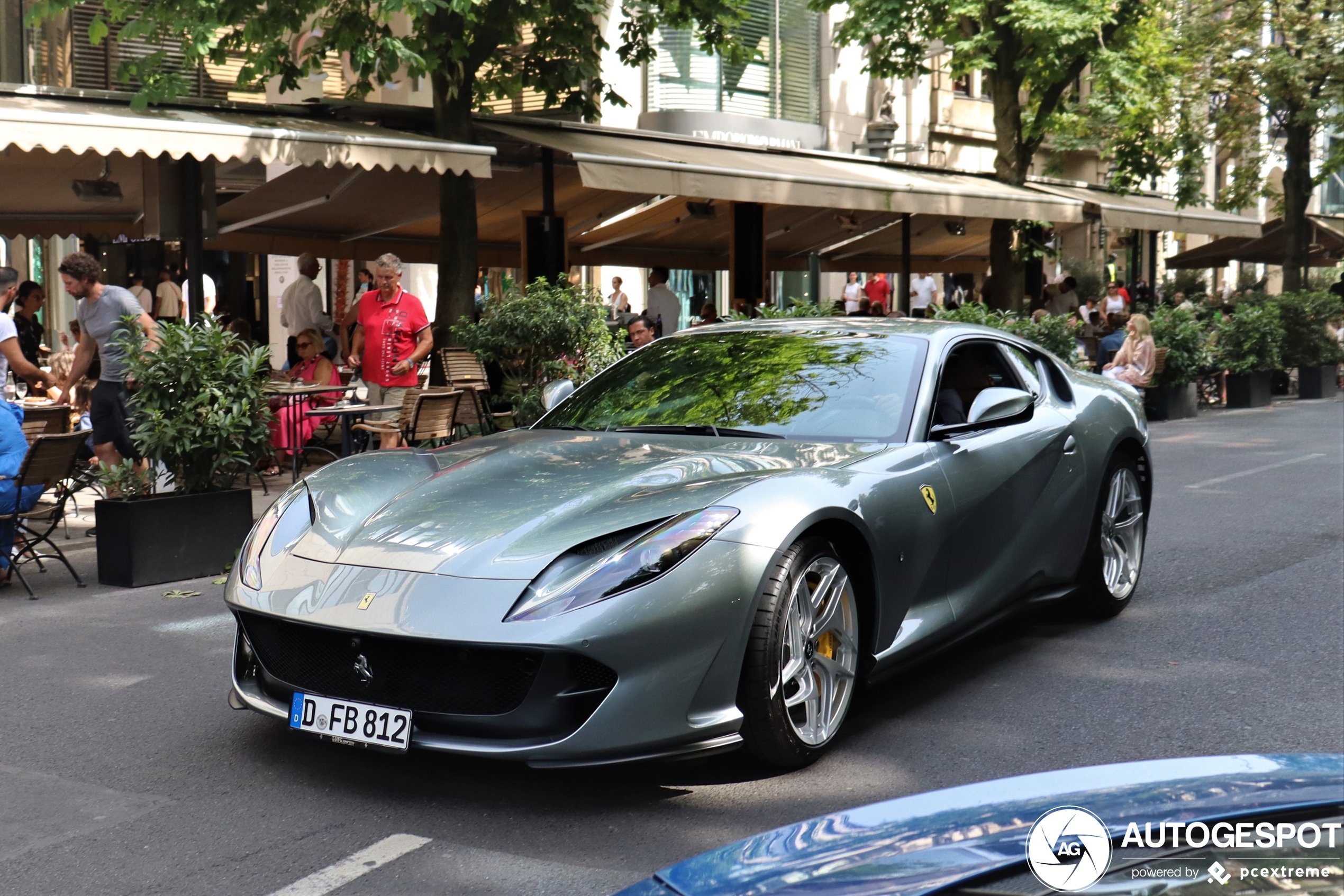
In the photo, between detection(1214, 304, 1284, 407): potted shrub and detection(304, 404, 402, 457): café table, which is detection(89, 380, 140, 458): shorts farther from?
detection(1214, 304, 1284, 407): potted shrub

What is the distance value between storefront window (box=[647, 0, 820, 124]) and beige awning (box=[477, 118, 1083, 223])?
7.34 m

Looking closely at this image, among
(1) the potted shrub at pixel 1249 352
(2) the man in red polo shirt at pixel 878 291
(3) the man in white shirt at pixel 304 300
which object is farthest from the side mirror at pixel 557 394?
(2) the man in red polo shirt at pixel 878 291

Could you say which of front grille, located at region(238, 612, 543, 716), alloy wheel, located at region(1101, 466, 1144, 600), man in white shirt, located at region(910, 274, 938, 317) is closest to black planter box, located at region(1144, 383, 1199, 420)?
man in white shirt, located at region(910, 274, 938, 317)

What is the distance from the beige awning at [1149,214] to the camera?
21.4m

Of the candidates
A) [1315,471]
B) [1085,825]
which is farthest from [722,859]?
[1315,471]

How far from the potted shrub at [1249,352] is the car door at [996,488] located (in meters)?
15.6

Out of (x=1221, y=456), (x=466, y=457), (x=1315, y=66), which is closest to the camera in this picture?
(x=466, y=457)

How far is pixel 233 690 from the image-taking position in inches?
179

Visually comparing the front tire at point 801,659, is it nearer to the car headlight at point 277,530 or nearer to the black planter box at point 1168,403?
the car headlight at point 277,530

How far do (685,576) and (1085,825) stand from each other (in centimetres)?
223

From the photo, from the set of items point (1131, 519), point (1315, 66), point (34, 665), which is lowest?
point (34, 665)

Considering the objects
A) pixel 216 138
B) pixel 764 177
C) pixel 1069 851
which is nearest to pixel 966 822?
pixel 1069 851

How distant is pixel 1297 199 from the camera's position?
26.4 m

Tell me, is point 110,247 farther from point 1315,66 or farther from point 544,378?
point 1315,66
